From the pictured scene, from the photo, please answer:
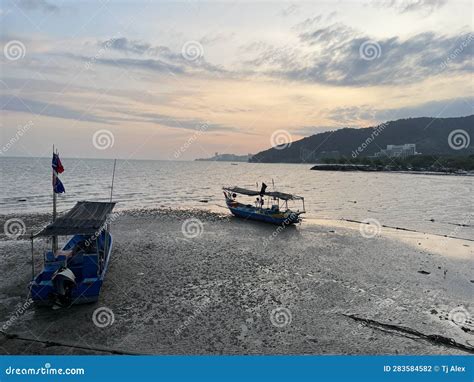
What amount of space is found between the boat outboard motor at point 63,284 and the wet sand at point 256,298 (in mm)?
465

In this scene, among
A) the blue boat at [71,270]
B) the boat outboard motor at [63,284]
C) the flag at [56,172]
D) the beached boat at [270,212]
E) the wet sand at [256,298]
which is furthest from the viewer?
the beached boat at [270,212]

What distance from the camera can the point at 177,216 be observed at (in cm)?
3744

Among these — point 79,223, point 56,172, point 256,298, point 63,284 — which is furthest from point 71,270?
point 256,298

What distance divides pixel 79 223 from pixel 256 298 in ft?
28.2

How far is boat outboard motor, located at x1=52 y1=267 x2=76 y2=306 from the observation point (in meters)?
12.8

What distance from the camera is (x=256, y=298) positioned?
15.0m

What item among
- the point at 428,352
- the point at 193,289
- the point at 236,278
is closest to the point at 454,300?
the point at 428,352

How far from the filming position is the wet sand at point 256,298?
36.4 ft

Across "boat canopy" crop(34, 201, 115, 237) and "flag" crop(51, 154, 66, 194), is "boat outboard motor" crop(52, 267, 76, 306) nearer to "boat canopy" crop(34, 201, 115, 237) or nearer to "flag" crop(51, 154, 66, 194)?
"boat canopy" crop(34, 201, 115, 237)

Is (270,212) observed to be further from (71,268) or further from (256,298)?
(71,268)

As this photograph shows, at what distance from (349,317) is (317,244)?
12.9 meters

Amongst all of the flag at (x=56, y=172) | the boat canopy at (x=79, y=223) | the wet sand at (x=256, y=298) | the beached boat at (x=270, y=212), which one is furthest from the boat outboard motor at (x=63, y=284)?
the beached boat at (x=270, y=212)

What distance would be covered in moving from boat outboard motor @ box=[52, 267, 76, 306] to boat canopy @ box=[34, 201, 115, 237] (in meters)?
1.57

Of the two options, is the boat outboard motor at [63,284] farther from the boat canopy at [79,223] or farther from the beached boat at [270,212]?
the beached boat at [270,212]
